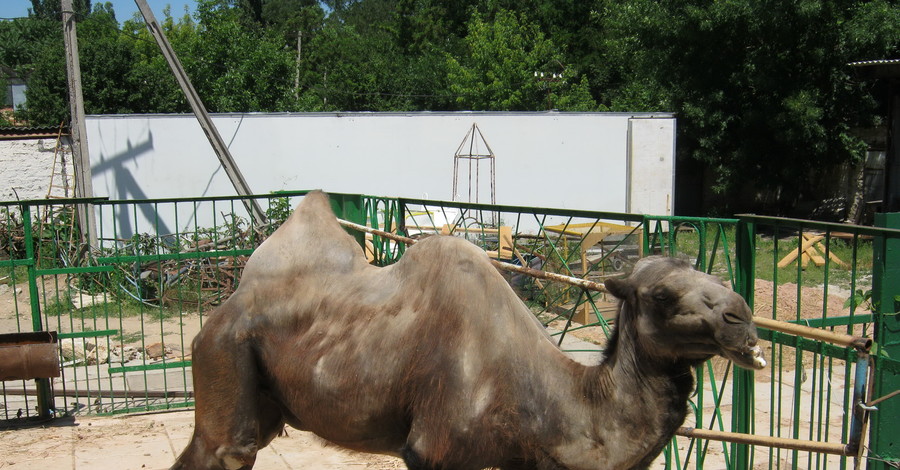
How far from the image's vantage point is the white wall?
67.3 ft

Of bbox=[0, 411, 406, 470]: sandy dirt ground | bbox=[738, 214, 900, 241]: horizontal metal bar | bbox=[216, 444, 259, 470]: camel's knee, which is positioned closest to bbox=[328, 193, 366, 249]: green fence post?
bbox=[0, 411, 406, 470]: sandy dirt ground

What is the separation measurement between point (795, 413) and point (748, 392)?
0.28 m

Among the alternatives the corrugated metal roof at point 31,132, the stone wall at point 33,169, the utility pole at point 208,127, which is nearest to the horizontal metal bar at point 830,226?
the utility pole at point 208,127

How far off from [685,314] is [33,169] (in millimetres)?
21301

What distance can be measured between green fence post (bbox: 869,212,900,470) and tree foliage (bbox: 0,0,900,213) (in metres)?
17.9

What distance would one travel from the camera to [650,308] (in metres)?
2.62

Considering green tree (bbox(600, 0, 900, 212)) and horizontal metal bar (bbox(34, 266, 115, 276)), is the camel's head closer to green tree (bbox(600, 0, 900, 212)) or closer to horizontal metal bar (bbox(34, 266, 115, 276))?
horizontal metal bar (bbox(34, 266, 115, 276))

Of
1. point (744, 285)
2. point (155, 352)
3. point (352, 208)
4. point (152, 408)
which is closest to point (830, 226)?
point (744, 285)

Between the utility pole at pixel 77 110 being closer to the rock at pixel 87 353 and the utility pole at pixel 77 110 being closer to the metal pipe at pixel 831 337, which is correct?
the rock at pixel 87 353

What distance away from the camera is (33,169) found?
801 inches

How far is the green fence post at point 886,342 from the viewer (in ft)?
11.7

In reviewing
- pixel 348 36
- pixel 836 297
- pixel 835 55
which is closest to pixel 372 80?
pixel 348 36

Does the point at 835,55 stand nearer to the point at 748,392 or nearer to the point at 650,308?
the point at 748,392

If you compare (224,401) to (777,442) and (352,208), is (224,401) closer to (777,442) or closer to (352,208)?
(777,442)
